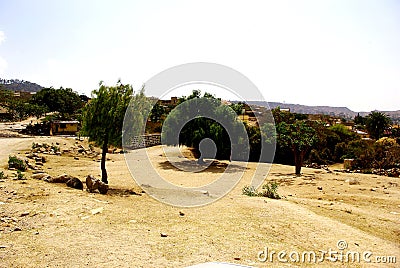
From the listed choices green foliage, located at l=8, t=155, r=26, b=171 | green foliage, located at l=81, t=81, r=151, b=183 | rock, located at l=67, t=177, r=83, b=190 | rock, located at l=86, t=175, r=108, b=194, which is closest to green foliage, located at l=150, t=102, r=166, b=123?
green foliage, located at l=8, t=155, r=26, b=171

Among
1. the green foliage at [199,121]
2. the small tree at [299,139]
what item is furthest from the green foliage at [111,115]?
the small tree at [299,139]

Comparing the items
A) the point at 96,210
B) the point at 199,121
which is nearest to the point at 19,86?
the point at 199,121

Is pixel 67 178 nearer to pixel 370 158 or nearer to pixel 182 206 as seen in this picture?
pixel 182 206

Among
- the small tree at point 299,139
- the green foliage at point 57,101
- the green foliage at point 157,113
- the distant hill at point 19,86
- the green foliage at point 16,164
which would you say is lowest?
the green foliage at point 16,164

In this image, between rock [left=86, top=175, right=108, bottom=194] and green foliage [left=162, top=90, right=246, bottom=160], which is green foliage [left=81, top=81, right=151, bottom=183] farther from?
green foliage [left=162, top=90, right=246, bottom=160]

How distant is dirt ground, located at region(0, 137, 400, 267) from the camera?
502 cm

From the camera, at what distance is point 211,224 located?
271 inches

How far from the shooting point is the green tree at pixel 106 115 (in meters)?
11.1

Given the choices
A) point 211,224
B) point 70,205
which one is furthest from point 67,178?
point 211,224

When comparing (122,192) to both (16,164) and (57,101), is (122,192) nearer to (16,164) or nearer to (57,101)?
(16,164)

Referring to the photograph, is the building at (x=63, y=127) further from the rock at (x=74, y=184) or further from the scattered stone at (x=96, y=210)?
the scattered stone at (x=96, y=210)

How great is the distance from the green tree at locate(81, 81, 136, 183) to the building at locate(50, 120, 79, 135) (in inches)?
1064

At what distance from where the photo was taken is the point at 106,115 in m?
11.1

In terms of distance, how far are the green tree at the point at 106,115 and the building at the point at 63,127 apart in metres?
27.0
